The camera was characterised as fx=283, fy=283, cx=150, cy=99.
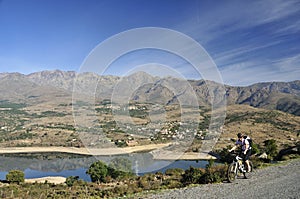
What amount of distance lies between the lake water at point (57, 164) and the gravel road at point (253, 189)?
43.1m

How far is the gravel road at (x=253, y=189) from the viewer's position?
29.3 feet

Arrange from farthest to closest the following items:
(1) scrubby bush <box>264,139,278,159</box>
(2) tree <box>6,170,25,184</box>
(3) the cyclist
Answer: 1. (2) tree <box>6,170,25,184</box>
2. (1) scrubby bush <box>264,139,278,159</box>
3. (3) the cyclist

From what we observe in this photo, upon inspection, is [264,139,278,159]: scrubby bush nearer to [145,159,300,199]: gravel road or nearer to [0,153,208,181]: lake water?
[0,153,208,181]: lake water

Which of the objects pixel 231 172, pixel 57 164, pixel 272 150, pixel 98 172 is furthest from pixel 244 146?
pixel 57 164

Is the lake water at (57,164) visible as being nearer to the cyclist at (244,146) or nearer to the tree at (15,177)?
the tree at (15,177)

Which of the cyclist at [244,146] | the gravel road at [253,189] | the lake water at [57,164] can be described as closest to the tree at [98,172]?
the lake water at [57,164]

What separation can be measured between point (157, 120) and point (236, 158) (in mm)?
4567

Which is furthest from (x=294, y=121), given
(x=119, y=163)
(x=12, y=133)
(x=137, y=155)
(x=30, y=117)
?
(x=30, y=117)

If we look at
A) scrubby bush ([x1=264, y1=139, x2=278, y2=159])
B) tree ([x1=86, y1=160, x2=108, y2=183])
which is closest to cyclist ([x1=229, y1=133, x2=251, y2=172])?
scrubby bush ([x1=264, y1=139, x2=278, y2=159])

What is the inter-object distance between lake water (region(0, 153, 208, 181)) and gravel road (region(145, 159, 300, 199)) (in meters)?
43.1

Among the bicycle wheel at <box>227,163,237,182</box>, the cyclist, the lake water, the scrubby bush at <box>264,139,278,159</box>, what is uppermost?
the cyclist

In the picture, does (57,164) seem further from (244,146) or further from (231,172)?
(244,146)

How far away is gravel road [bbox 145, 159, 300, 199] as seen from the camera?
8920 mm

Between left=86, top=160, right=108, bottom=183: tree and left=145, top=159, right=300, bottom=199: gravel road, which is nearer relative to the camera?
left=145, top=159, right=300, bottom=199: gravel road
